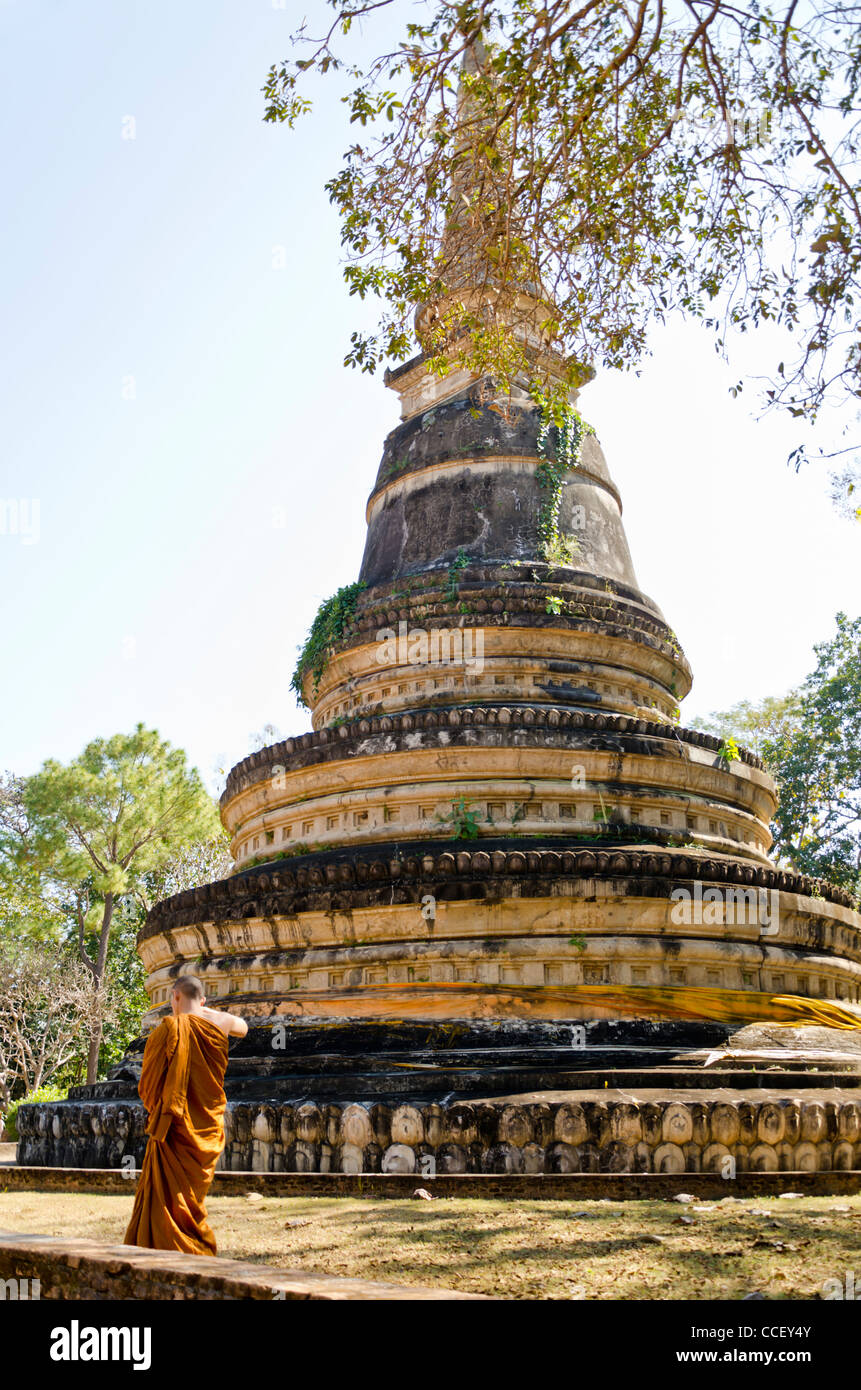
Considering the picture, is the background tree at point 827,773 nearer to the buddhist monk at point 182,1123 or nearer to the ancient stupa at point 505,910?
the ancient stupa at point 505,910

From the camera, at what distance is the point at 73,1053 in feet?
97.0

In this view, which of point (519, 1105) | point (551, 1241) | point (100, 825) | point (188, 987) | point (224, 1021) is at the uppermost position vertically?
point (100, 825)

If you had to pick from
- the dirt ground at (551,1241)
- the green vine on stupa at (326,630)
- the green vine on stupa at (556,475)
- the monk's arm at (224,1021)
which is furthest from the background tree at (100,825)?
the monk's arm at (224,1021)

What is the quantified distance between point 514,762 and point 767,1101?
507 cm

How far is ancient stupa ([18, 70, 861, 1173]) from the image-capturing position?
7.94m

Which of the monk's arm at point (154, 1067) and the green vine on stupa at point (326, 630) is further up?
the green vine on stupa at point (326, 630)

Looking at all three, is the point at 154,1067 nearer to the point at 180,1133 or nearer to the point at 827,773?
the point at 180,1133

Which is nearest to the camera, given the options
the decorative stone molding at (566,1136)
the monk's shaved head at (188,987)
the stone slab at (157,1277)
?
the stone slab at (157,1277)

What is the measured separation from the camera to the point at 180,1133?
5539mm

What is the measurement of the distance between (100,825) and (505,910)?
2042cm

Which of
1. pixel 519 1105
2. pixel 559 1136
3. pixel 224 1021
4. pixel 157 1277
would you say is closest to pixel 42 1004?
pixel 519 1105

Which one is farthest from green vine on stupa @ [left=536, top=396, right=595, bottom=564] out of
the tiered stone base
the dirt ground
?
the dirt ground

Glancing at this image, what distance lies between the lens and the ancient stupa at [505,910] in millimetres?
7941

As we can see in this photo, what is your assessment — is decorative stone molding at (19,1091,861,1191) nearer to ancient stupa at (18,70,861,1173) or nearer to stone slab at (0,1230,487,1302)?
ancient stupa at (18,70,861,1173)
